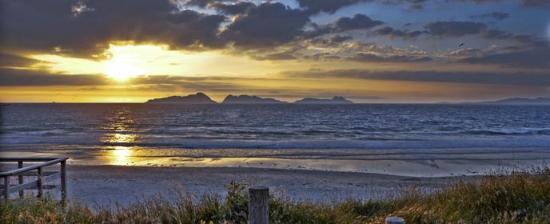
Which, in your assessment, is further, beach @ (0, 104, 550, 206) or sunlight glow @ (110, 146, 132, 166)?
sunlight glow @ (110, 146, 132, 166)

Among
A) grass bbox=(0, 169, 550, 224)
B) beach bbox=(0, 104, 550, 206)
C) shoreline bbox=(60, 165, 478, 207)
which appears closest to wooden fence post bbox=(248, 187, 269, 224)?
grass bbox=(0, 169, 550, 224)

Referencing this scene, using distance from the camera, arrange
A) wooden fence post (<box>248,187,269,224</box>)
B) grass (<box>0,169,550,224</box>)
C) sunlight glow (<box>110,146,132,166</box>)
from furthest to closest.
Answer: sunlight glow (<box>110,146,132,166</box>)
grass (<box>0,169,550,224</box>)
wooden fence post (<box>248,187,269,224</box>)

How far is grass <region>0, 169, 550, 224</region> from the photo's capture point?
7129 millimetres

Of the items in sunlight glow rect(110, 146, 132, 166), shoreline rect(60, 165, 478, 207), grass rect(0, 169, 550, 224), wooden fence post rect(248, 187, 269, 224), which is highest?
wooden fence post rect(248, 187, 269, 224)

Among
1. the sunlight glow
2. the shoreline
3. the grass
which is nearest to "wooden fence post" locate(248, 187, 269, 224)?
the grass

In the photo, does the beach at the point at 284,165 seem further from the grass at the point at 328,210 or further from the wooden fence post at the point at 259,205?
the wooden fence post at the point at 259,205

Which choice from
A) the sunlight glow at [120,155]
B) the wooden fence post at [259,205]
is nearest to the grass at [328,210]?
the wooden fence post at [259,205]

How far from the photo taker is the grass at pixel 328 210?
281 inches

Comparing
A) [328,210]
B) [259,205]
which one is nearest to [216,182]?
[328,210]

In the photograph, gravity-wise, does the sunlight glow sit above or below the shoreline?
below

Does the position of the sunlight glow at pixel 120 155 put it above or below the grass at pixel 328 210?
below

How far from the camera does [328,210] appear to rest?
26.0ft

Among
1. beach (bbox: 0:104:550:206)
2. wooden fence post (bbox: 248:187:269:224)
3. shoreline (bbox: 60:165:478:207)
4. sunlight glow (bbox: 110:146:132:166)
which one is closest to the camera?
wooden fence post (bbox: 248:187:269:224)

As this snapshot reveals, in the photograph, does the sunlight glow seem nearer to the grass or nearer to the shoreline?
the shoreline
